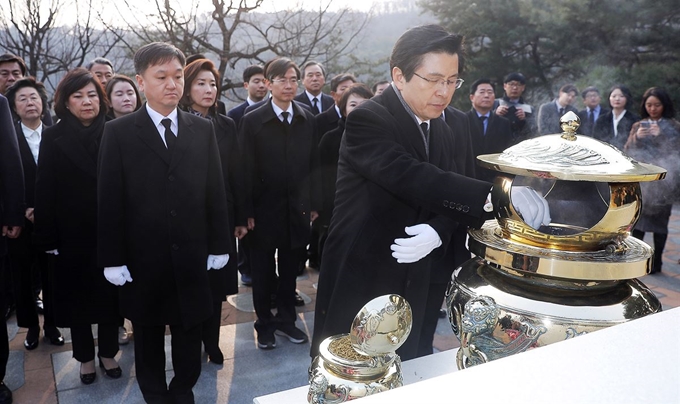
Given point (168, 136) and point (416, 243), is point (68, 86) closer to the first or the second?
point (168, 136)

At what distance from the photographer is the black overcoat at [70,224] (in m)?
3.39

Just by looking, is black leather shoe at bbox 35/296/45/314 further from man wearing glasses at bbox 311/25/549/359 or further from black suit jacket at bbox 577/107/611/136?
black suit jacket at bbox 577/107/611/136

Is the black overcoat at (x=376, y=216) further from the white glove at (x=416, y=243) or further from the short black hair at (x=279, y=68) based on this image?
the short black hair at (x=279, y=68)

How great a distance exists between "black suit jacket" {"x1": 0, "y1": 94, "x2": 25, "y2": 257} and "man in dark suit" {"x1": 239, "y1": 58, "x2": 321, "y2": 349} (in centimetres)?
151

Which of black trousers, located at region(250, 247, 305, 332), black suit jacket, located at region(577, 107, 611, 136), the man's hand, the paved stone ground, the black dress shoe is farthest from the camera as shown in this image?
black suit jacket, located at region(577, 107, 611, 136)


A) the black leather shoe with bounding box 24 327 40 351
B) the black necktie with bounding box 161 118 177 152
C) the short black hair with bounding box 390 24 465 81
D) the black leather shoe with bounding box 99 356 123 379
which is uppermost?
the short black hair with bounding box 390 24 465 81

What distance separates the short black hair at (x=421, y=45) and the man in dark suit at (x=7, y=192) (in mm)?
2458

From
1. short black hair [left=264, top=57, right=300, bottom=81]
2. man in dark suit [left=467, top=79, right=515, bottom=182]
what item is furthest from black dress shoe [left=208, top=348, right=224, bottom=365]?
man in dark suit [left=467, top=79, right=515, bottom=182]

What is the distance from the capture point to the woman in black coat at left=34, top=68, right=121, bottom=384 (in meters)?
3.39

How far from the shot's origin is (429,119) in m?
2.20

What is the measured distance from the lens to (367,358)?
1281mm

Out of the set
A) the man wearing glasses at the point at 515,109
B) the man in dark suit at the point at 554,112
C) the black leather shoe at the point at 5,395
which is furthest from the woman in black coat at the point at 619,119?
the black leather shoe at the point at 5,395

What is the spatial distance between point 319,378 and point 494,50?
14.7 m

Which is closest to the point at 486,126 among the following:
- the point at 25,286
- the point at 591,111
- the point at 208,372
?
the point at 591,111
